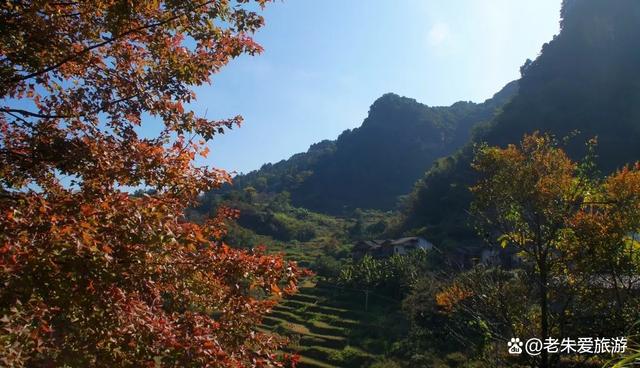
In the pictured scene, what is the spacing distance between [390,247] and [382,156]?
79375 mm

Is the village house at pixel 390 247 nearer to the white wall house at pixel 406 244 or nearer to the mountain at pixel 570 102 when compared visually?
the white wall house at pixel 406 244

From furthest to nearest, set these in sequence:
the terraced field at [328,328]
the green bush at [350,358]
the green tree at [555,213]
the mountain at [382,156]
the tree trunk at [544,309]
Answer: the mountain at [382,156], the terraced field at [328,328], the green bush at [350,358], the green tree at [555,213], the tree trunk at [544,309]

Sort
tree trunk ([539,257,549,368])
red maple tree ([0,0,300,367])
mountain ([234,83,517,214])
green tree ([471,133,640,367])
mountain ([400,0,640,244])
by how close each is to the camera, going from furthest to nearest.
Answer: mountain ([234,83,517,214]) → mountain ([400,0,640,244]) → green tree ([471,133,640,367]) → tree trunk ([539,257,549,368]) → red maple tree ([0,0,300,367])

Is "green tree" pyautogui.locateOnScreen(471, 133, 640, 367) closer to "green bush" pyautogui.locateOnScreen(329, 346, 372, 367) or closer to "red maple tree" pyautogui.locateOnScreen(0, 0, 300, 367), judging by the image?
"red maple tree" pyautogui.locateOnScreen(0, 0, 300, 367)

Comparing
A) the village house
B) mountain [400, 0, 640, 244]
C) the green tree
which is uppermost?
mountain [400, 0, 640, 244]

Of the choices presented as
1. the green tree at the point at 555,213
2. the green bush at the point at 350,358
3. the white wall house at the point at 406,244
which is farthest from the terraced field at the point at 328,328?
the green tree at the point at 555,213

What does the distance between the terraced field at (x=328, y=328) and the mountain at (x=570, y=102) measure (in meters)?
21.9

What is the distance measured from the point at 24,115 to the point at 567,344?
7.92 m

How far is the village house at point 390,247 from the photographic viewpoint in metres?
54.4

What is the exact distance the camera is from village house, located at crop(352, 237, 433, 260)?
54428mm

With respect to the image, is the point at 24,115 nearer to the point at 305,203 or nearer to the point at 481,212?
the point at 481,212

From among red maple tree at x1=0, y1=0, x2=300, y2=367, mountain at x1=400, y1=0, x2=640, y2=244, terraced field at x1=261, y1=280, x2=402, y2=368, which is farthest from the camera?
mountain at x1=400, y1=0, x2=640, y2=244

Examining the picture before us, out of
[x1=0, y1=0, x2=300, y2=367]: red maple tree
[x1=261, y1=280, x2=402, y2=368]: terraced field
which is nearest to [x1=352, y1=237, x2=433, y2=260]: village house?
[x1=261, y1=280, x2=402, y2=368]: terraced field

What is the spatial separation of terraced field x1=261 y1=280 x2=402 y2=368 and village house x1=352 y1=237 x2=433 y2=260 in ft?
41.2
